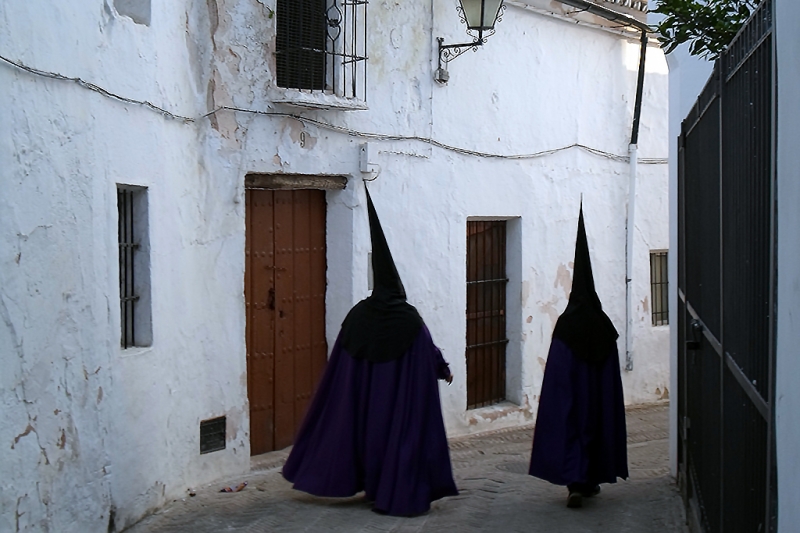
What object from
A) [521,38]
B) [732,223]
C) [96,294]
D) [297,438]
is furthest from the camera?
[521,38]

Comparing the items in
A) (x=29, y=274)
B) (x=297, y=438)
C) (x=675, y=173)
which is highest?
(x=675, y=173)

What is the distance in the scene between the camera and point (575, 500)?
7312 mm

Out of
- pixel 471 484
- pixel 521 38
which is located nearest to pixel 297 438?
pixel 471 484

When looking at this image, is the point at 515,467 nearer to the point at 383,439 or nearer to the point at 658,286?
the point at 383,439

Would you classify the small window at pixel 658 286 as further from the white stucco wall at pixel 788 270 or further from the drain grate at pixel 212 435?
the white stucco wall at pixel 788 270

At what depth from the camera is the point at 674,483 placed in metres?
8.06

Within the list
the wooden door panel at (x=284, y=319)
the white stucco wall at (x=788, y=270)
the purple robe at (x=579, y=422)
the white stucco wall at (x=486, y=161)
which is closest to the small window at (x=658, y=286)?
the white stucco wall at (x=486, y=161)

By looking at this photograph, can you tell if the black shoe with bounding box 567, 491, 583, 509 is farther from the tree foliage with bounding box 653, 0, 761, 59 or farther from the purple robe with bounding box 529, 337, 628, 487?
the tree foliage with bounding box 653, 0, 761, 59

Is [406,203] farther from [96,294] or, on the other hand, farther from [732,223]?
[732,223]

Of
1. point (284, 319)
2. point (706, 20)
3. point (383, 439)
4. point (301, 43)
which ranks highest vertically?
point (301, 43)

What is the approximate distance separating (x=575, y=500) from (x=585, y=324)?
1.27 metres

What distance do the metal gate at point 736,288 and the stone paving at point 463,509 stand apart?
1256mm

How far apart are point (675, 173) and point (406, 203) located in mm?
2834

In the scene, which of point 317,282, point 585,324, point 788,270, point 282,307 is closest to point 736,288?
point 788,270
